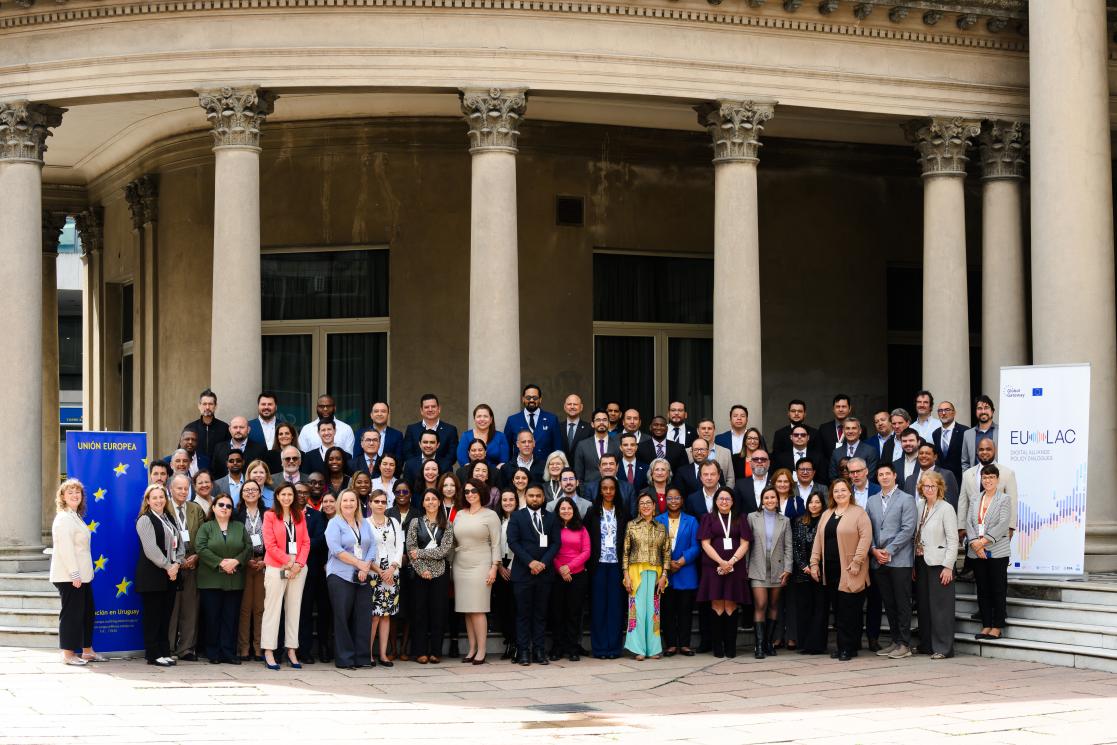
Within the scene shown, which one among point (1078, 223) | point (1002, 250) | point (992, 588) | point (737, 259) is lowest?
point (992, 588)

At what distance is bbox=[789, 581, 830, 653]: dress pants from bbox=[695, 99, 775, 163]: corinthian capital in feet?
18.4

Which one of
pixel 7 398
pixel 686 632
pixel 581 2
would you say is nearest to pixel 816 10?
pixel 581 2

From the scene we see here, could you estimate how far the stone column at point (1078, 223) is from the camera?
19.0 meters

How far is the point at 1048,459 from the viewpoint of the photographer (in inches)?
662

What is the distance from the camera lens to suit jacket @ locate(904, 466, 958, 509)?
55.6 feet

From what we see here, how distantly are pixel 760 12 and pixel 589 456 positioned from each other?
20.1 feet

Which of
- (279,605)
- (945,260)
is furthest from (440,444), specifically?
(945,260)

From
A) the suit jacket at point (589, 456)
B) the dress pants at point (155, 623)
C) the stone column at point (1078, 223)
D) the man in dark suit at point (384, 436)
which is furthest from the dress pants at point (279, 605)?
the stone column at point (1078, 223)

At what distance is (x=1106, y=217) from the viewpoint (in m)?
19.2

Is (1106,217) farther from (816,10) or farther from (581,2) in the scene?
(581,2)

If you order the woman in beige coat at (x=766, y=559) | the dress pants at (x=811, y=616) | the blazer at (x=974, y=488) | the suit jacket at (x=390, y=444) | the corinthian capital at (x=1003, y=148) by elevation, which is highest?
the corinthian capital at (x=1003, y=148)

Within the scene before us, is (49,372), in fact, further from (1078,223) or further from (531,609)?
(1078,223)

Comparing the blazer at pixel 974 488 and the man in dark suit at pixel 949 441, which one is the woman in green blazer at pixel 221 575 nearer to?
the blazer at pixel 974 488

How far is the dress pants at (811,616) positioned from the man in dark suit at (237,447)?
609 cm
